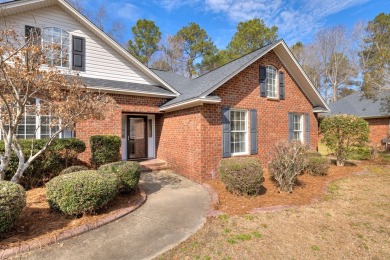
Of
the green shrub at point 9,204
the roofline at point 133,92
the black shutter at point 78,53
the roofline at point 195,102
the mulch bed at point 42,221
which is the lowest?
the mulch bed at point 42,221

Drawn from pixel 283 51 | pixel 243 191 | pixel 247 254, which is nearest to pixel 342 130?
pixel 283 51

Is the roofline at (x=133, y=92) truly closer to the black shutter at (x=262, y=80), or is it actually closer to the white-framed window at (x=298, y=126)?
the black shutter at (x=262, y=80)

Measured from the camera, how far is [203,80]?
9.39 metres

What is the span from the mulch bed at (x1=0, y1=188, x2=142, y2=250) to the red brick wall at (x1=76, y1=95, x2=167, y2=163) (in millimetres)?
3068

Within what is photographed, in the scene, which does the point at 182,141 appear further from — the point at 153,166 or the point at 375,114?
the point at 375,114

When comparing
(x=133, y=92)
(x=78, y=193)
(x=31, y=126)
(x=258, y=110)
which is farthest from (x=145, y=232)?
(x=258, y=110)

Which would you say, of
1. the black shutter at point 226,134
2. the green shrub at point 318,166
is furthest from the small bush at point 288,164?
the green shrub at point 318,166

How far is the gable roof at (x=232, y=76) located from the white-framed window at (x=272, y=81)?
82 centimetres

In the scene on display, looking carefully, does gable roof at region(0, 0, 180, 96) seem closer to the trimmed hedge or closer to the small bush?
the trimmed hedge

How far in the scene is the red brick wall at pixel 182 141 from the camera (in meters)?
7.33

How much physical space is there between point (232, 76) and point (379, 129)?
56.6 feet

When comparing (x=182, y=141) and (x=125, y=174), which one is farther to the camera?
(x=182, y=141)

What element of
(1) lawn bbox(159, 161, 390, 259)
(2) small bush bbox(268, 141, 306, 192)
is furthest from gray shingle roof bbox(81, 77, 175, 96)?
(1) lawn bbox(159, 161, 390, 259)

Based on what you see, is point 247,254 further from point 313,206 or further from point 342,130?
point 342,130
